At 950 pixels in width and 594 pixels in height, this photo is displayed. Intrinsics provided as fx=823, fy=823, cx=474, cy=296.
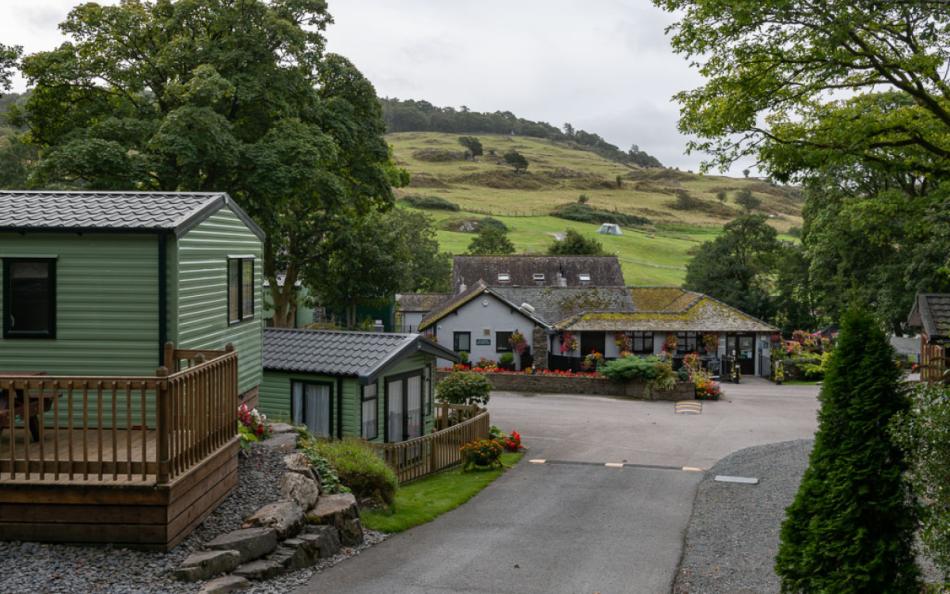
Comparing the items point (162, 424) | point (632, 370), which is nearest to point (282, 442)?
point (162, 424)

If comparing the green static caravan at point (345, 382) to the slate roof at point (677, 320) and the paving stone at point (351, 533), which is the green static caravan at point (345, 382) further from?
the slate roof at point (677, 320)

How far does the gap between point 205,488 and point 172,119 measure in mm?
18367

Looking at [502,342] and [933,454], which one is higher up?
[933,454]

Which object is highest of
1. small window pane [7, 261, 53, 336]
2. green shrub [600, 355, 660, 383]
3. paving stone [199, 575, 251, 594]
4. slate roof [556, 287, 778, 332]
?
small window pane [7, 261, 53, 336]

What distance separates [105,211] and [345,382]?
8.87m

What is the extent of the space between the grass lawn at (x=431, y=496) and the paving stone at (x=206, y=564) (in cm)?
412

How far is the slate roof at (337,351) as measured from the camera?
21.3m

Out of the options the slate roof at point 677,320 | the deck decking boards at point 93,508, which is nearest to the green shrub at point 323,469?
the deck decking boards at point 93,508

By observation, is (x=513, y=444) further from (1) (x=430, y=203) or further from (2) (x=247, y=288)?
(1) (x=430, y=203)

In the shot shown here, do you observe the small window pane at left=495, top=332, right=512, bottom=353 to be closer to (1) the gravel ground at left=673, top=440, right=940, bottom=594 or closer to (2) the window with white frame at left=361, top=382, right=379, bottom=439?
(1) the gravel ground at left=673, top=440, right=940, bottom=594

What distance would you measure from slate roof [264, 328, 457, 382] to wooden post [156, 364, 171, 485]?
34.7 feet

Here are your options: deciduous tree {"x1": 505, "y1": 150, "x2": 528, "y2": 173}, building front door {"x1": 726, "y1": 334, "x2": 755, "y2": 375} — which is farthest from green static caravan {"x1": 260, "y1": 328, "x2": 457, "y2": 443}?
deciduous tree {"x1": 505, "y1": 150, "x2": 528, "y2": 173}

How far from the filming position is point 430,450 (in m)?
21.8

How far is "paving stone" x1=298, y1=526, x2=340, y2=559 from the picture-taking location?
11859 mm
